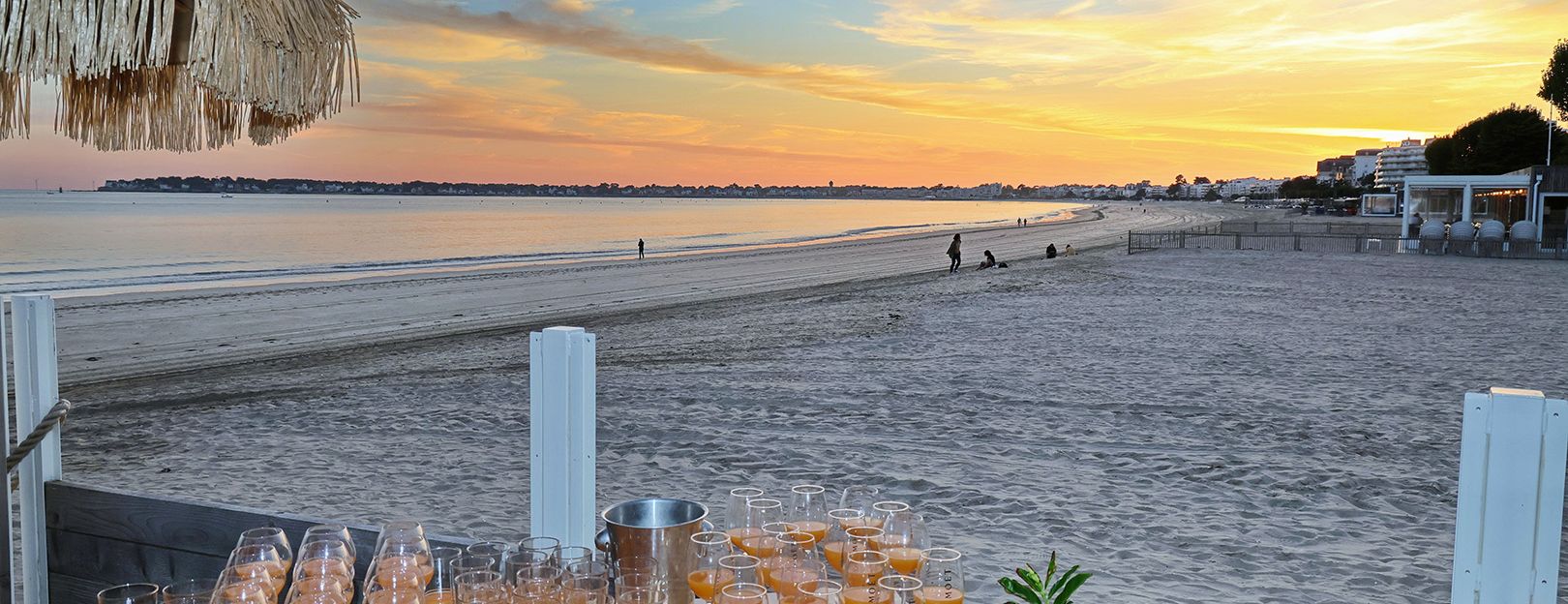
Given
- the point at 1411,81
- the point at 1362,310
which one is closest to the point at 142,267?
the point at 1362,310

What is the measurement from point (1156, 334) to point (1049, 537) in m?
9.61

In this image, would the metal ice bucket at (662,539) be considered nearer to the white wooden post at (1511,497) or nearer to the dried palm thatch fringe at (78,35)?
the white wooden post at (1511,497)

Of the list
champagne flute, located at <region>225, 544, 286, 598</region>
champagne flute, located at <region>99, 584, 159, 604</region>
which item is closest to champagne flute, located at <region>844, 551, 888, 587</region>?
champagne flute, located at <region>225, 544, 286, 598</region>

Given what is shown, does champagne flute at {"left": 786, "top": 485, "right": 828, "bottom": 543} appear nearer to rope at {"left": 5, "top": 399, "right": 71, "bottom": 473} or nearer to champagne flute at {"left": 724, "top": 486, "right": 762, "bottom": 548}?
champagne flute at {"left": 724, "top": 486, "right": 762, "bottom": 548}

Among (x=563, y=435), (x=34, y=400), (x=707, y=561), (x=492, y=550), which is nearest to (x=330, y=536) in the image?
(x=492, y=550)

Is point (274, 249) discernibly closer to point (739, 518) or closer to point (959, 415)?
point (959, 415)

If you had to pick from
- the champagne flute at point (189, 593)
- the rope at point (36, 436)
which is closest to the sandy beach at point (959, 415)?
the rope at point (36, 436)

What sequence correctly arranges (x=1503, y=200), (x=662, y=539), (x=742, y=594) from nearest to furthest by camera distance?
(x=742, y=594), (x=662, y=539), (x=1503, y=200)

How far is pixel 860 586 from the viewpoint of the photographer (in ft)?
7.47

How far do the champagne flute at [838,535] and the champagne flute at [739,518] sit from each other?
0.19 meters

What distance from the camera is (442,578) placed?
2547 millimetres

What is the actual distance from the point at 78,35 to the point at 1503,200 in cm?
4687

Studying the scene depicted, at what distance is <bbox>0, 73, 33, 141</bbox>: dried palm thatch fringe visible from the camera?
340 centimetres

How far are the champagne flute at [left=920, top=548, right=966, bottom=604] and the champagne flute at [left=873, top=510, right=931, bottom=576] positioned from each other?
8cm
